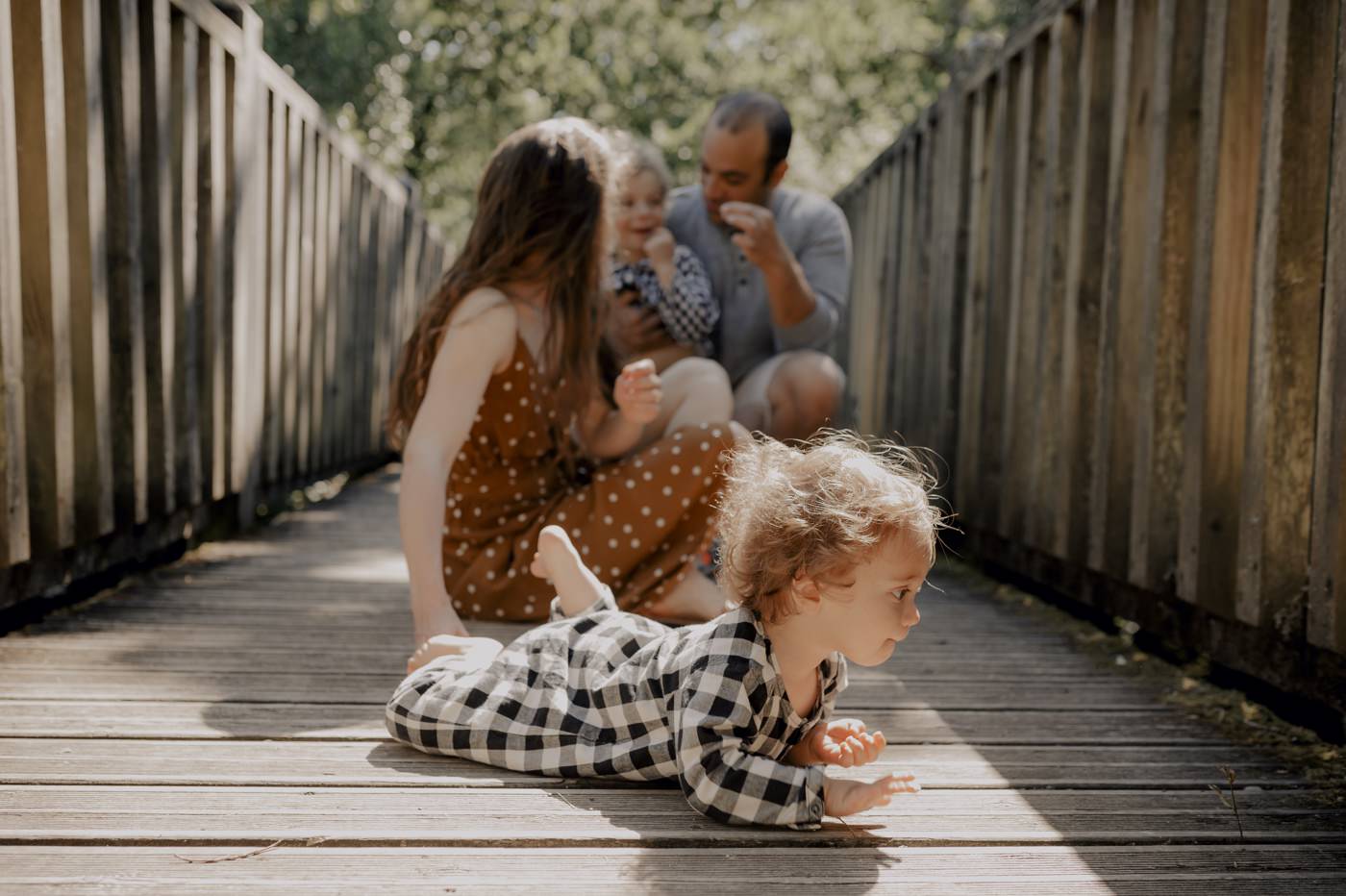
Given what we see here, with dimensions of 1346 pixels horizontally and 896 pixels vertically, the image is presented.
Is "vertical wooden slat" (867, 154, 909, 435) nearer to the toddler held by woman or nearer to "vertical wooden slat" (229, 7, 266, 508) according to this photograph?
the toddler held by woman

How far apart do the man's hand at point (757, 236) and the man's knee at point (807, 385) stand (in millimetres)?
384

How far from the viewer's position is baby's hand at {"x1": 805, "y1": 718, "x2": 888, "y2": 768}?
1.66 meters

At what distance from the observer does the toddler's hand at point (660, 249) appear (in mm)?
3760

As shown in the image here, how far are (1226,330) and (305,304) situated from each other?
404 centimetres

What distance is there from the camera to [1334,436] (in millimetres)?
1971

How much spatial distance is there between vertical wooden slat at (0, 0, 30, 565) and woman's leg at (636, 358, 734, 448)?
146 centimetres

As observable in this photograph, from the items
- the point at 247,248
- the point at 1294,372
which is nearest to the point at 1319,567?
the point at 1294,372

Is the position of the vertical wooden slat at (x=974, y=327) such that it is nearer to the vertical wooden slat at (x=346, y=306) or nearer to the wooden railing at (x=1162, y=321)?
the wooden railing at (x=1162, y=321)

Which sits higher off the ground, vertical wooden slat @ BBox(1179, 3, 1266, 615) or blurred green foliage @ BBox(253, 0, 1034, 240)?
blurred green foliage @ BBox(253, 0, 1034, 240)

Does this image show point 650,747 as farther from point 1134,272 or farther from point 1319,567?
point 1134,272

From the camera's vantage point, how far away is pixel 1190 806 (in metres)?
1.78

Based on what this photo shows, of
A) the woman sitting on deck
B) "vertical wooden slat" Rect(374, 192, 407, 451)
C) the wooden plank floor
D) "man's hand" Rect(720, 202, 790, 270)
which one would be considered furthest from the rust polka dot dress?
"vertical wooden slat" Rect(374, 192, 407, 451)

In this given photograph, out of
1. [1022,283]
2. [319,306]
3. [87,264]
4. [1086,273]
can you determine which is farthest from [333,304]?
[1086,273]

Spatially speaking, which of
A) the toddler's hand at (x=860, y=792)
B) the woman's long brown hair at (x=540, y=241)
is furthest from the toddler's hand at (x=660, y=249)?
the toddler's hand at (x=860, y=792)
